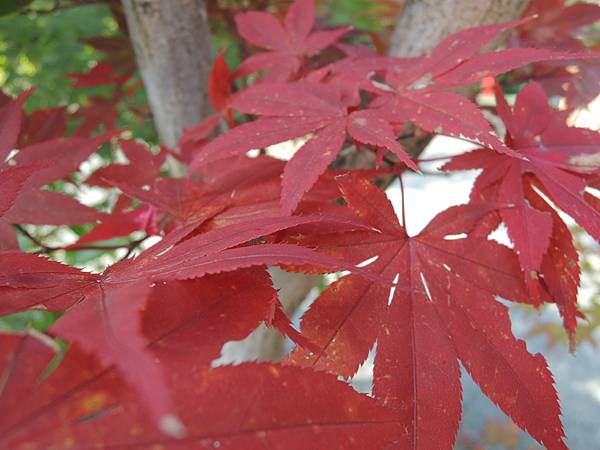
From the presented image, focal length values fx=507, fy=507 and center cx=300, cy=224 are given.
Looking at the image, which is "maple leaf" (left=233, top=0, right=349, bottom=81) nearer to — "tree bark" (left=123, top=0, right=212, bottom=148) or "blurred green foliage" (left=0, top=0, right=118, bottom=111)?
"tree bark" (left=123, top=0, right=212, bottom=148)

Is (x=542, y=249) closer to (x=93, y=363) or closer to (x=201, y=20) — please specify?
(x=93, y=363)

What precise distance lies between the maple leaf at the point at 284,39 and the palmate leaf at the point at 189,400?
0.52 m

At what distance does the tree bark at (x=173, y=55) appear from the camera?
81 cm

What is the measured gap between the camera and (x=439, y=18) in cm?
74

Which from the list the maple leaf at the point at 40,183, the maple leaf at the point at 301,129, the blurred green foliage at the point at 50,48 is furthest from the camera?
the blurred green foliage at the point at 50,48

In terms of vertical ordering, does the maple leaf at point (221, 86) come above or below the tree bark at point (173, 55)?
below

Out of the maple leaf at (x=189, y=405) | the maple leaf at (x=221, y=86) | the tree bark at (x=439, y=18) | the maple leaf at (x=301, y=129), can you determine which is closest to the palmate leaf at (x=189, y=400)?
the maple leaf at (x=189, y=405)

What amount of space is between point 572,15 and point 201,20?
2.02ft

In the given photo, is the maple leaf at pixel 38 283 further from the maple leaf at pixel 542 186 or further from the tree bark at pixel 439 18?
the tree bark at pixel 439 18

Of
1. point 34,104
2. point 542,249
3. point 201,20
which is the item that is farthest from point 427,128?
point 34,104

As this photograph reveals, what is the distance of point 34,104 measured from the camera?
53.0 inches

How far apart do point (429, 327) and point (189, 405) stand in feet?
0.79

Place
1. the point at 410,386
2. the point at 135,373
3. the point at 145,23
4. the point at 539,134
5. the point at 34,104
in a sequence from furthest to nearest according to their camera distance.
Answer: the point at 34,104 → the point at 145,23 → the point at 539,134 → the point at 410,386 → the point at 135,373

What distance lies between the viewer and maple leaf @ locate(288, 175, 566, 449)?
38 centimetres
